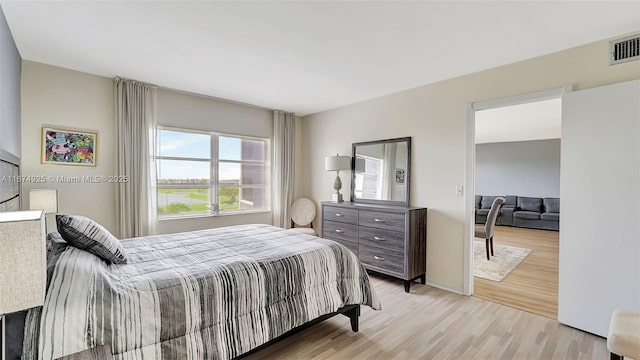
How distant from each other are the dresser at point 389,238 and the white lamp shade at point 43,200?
10.2 ft

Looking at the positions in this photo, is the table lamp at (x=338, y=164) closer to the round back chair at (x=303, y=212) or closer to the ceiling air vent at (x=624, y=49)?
the round back chair at (x=303, y=212)

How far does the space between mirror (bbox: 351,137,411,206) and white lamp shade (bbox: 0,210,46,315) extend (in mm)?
3505

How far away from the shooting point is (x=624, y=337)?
57.1 inches

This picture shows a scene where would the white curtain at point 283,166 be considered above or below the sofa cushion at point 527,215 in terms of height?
above

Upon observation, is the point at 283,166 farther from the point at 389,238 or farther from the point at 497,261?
the point at 497,261

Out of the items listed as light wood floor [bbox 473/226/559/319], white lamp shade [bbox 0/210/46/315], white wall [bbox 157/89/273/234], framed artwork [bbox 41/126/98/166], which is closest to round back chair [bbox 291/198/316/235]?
white wall [bbox 157/89/273/234]

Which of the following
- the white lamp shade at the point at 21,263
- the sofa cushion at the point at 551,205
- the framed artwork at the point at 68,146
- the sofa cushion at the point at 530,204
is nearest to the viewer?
the white lamp shade at the point at 21,263

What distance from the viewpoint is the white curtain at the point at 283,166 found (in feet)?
16.1

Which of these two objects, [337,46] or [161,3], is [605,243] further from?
[161,3]

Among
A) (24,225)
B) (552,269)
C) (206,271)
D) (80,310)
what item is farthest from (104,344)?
(552,269)

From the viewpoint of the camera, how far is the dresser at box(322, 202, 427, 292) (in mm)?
3293

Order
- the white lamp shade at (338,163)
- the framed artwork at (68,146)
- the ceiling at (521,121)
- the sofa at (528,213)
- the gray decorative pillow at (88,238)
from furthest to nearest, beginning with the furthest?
the sofa at (528,213)
the ceiling at (521,121)
the white lamp shade at (338,163)
the framed artwork at (68,146)
the gray decorative pillow at (88,238)

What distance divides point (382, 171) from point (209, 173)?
2613 millimetres

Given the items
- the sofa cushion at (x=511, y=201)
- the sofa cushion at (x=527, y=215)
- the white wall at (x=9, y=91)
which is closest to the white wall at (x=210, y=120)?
the white wall at (x=9, y=91)
